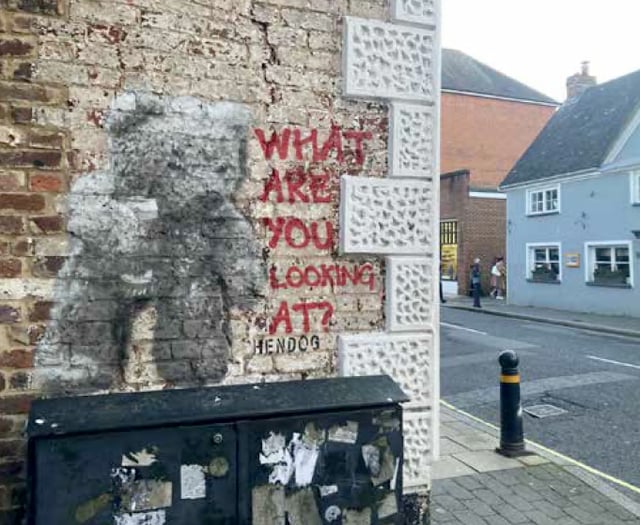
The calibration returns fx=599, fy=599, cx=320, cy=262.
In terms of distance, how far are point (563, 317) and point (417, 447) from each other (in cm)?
1576

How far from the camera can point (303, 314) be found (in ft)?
10.4

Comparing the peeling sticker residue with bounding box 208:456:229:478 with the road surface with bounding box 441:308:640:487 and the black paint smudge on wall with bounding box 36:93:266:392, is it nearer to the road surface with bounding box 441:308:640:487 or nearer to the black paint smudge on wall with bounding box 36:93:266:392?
the black paint smudge on wall with bounding box 36:93:266:392

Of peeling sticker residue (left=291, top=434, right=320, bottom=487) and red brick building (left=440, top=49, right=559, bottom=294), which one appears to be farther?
red brick building (left=440, top=49, right=559, bottom=294)

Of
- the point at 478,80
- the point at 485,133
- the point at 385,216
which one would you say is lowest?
the point at 385,216

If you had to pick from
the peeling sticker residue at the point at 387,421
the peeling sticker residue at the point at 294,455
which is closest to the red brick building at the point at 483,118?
the peeling sticker residue at the point at 387,421

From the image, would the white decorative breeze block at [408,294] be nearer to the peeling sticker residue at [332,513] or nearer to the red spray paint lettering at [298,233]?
the red spray paint lettering at [298,233]

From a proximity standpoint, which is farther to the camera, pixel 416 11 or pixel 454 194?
pixel 454 194

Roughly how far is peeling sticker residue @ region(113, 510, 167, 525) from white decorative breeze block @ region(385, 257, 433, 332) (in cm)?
154

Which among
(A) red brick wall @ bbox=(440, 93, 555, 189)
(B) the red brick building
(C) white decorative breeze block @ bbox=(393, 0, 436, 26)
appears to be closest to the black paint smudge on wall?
(C) white decorative breeze block @ bbox=(393, 0, 436, 26)

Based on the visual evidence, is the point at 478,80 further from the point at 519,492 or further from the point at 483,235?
the point at 519,492

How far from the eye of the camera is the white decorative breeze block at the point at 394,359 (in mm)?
3236

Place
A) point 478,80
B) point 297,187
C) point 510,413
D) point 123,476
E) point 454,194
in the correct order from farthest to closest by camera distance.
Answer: point 478,80, point 454,194, point 510,413, point 297,187, point 123,476

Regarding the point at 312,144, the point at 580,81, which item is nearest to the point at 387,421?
the point at 312,144

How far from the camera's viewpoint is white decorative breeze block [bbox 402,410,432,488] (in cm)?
335
